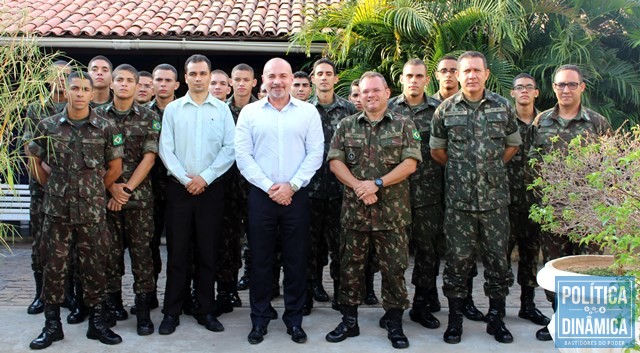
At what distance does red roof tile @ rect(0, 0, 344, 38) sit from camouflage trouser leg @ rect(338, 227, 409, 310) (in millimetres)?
4657

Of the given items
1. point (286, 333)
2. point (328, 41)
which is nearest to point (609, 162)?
point (286, 333)

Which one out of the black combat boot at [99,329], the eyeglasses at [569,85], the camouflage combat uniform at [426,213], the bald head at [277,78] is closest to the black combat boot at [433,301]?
the camouflage combat uniform at [426,213]

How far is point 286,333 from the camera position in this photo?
4.92m

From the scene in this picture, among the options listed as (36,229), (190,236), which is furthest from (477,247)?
(36,229)

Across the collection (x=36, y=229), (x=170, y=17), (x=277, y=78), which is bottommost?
(x=36, y=229)

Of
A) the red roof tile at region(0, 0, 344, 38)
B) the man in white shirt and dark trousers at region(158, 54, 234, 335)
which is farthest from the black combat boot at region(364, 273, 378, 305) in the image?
the red roof tile at region(0, 0, 344, 38)

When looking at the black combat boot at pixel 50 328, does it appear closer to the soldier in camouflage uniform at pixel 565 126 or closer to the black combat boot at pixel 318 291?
the black combat boot at pixel 318 291

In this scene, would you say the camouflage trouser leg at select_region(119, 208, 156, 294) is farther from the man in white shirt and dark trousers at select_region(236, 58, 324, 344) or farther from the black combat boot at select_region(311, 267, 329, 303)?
the black combat boot at select_region(311, 267, 329, 303)

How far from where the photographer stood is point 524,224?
213 inches

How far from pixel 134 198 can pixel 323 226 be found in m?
1.70

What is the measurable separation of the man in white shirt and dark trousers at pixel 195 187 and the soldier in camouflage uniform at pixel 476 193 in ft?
5.85

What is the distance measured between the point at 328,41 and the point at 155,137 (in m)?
3.64

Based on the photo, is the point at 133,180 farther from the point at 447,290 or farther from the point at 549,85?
the point at 549,85

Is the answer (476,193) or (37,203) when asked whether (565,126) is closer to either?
(476,193)
